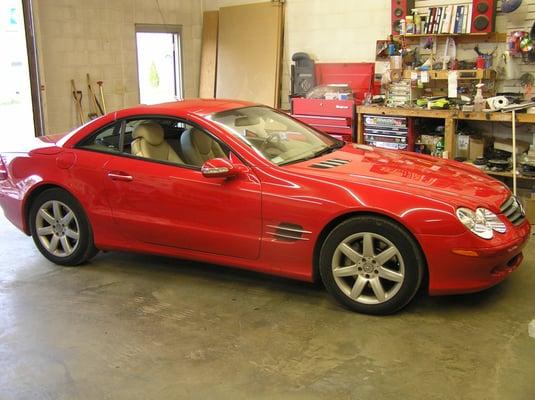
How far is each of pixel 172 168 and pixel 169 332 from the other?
1.15m

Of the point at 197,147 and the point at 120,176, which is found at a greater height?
the point at 197,147

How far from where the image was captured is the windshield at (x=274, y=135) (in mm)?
3971

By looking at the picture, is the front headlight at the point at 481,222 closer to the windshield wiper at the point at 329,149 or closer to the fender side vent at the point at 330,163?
the fender side vent at the point at 330,163

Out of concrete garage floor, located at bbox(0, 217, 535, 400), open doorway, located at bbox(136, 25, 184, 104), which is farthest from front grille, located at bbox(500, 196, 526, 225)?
open doorway, located at bbox(136, 25, 184, 104)

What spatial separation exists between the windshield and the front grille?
1.30 metres

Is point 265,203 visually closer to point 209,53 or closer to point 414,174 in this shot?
point 414,174

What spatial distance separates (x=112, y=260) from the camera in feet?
15.6

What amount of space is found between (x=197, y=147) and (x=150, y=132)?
0.37 metres

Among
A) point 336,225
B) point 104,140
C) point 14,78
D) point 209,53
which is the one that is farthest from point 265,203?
point 209,53

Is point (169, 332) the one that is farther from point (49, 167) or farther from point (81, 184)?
point (49, 167)

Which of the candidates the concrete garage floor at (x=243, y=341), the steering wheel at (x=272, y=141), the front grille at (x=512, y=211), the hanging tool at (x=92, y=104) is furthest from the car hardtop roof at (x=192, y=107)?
the hanging tool at (x=92, y=104)

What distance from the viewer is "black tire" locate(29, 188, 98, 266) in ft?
14.5

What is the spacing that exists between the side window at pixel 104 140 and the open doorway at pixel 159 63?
197 inches

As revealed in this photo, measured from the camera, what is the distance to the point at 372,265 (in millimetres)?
3471
